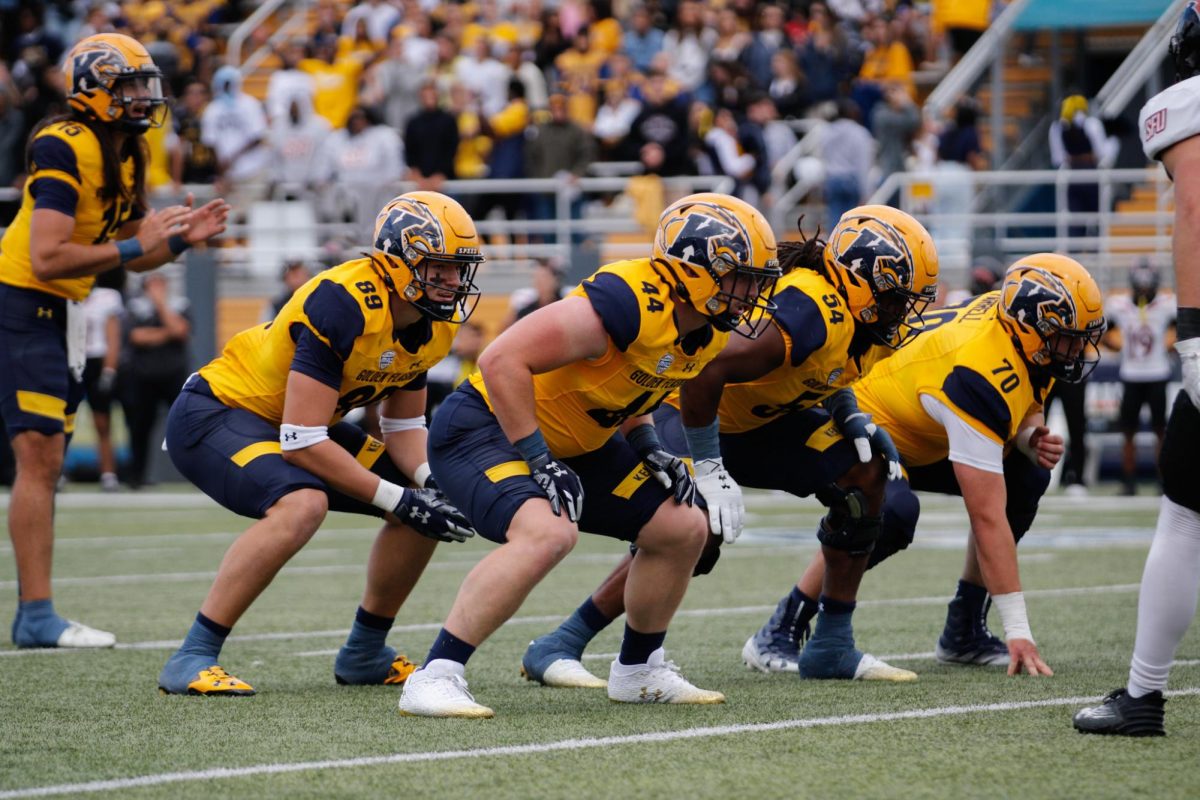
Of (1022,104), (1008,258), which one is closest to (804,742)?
(1008,258)

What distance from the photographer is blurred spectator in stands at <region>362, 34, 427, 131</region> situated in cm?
1786

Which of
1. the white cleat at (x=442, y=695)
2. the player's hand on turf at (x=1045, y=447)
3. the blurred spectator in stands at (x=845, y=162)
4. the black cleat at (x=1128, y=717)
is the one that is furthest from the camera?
the blurred spectator in stands at (x=845, y=162)

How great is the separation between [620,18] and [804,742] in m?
15.7

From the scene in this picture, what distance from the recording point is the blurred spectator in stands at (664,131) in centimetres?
1631

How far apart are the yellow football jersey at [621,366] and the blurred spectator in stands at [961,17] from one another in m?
13.9

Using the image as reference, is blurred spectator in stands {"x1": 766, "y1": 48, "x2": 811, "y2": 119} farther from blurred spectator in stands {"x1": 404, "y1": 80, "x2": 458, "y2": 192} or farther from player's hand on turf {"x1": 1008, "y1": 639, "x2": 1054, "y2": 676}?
player's hand on turf {"x1": 1008, "y1": 639, "x2": 1054, "y2": 676}

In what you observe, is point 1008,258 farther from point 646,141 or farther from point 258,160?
point 258,160

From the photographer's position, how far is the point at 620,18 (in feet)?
63.8

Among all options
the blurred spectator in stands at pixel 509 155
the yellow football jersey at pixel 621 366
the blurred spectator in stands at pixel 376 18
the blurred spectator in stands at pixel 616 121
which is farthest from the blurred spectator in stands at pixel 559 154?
the yellow football jersey at pixel 621 366

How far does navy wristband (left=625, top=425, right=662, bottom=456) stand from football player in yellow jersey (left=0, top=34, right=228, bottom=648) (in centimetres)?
205

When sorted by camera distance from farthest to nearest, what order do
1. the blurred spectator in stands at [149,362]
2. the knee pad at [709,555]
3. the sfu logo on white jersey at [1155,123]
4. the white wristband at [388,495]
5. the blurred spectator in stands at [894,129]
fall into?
the blurred spectator in stands at [894,129], the blurred spectator in stands at [149,362], the knee pad at [709,555], the white wristband at [388,495], the sfu logo on white jersey at [1155,123]

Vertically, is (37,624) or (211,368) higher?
(211,368)

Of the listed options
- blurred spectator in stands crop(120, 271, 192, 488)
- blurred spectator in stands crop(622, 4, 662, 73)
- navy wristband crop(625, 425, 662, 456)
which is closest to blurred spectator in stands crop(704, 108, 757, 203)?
blurred spectator in stands crop(622, 4, 662, 73)

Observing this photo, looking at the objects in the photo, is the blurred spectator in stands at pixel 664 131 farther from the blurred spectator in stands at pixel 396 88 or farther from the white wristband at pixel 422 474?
the white wristband at pixel 422 474
